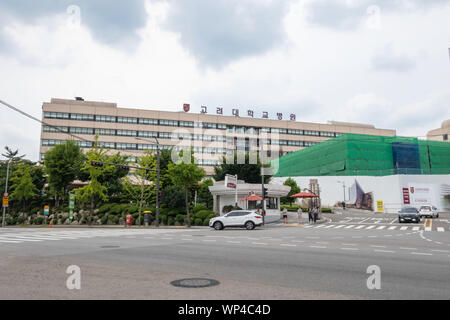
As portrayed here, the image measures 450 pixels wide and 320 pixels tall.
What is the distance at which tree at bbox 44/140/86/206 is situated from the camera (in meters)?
45.3

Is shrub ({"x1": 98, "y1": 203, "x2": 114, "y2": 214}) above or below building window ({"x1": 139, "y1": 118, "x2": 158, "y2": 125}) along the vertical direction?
below

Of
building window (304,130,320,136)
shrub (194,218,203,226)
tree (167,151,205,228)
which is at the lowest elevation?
shrub (194,218,203,226)

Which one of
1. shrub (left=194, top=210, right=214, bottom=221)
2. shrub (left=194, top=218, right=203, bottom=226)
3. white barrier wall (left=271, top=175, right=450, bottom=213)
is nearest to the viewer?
shrub (left=194, top=218, right=203, bottom=226)

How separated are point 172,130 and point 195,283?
70714 millimetres

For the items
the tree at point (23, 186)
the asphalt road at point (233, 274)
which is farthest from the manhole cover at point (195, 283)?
the tree at point (23, 186)

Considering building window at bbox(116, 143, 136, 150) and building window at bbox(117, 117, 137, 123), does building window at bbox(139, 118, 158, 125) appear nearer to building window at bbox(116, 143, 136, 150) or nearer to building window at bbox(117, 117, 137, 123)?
building window at bbox(117, 117, 137, 123)

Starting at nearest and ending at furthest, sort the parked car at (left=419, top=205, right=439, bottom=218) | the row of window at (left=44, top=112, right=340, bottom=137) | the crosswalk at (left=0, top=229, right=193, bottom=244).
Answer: the crosswalk at (left=0, top=229, right=193, bottom=244) < the parked car at (left=419, top=205, right=439, bottom=218) < the row of window at (left=44, top=112, right=340, bottom=137)

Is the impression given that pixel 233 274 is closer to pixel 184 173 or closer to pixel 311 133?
pixel 184 173

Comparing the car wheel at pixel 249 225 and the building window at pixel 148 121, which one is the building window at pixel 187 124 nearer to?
the building window at pixel 148 121

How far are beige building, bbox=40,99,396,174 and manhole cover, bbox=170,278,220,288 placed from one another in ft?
198

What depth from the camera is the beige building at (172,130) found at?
232 feet

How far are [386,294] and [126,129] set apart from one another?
2845 inches

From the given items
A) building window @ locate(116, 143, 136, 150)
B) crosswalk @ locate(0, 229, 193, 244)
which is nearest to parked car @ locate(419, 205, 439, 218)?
crosswalk @ locate(0, 229, 193, 244)
